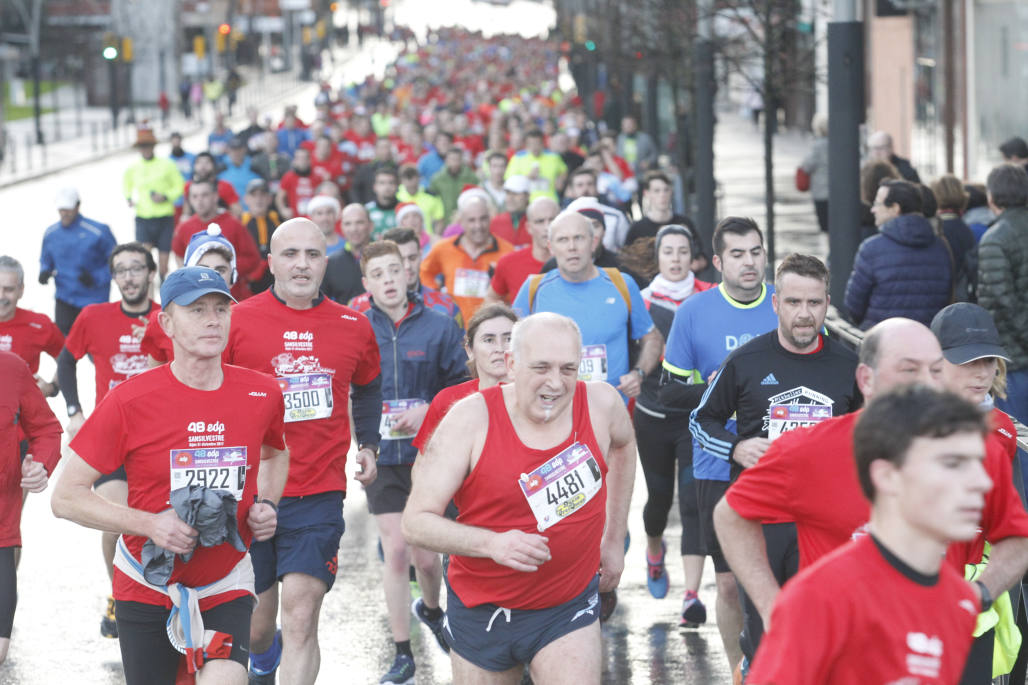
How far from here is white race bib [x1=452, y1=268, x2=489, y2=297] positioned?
11.8 metres

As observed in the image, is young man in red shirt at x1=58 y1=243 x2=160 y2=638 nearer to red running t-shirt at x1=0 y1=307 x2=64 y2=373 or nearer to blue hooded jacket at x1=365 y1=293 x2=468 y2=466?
red running t-shirt at x1=0 y1=307 x2=64 y2=373

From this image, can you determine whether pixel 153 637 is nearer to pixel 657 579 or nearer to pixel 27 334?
pixel 657 579

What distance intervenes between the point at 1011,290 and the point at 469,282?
3845 millimetres

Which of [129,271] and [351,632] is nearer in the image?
[351,632]

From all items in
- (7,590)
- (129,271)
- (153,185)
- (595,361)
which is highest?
(153,185)

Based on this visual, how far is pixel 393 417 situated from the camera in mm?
8344

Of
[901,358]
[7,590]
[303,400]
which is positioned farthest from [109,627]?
[901,358]

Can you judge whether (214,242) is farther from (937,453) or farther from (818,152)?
(818,152)

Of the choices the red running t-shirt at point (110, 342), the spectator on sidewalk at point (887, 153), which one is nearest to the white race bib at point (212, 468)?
the red running t-shirt at point (110, 342)

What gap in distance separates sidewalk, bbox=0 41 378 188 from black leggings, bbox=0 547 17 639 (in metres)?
31.4

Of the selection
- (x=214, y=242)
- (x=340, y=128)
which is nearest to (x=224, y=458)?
(x=214, y=242)

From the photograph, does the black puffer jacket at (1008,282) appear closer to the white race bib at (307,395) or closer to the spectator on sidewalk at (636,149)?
the white race bib at (307,395)

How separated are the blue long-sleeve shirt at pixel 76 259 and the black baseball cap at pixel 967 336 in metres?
9.87

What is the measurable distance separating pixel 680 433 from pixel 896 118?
25064 mm
